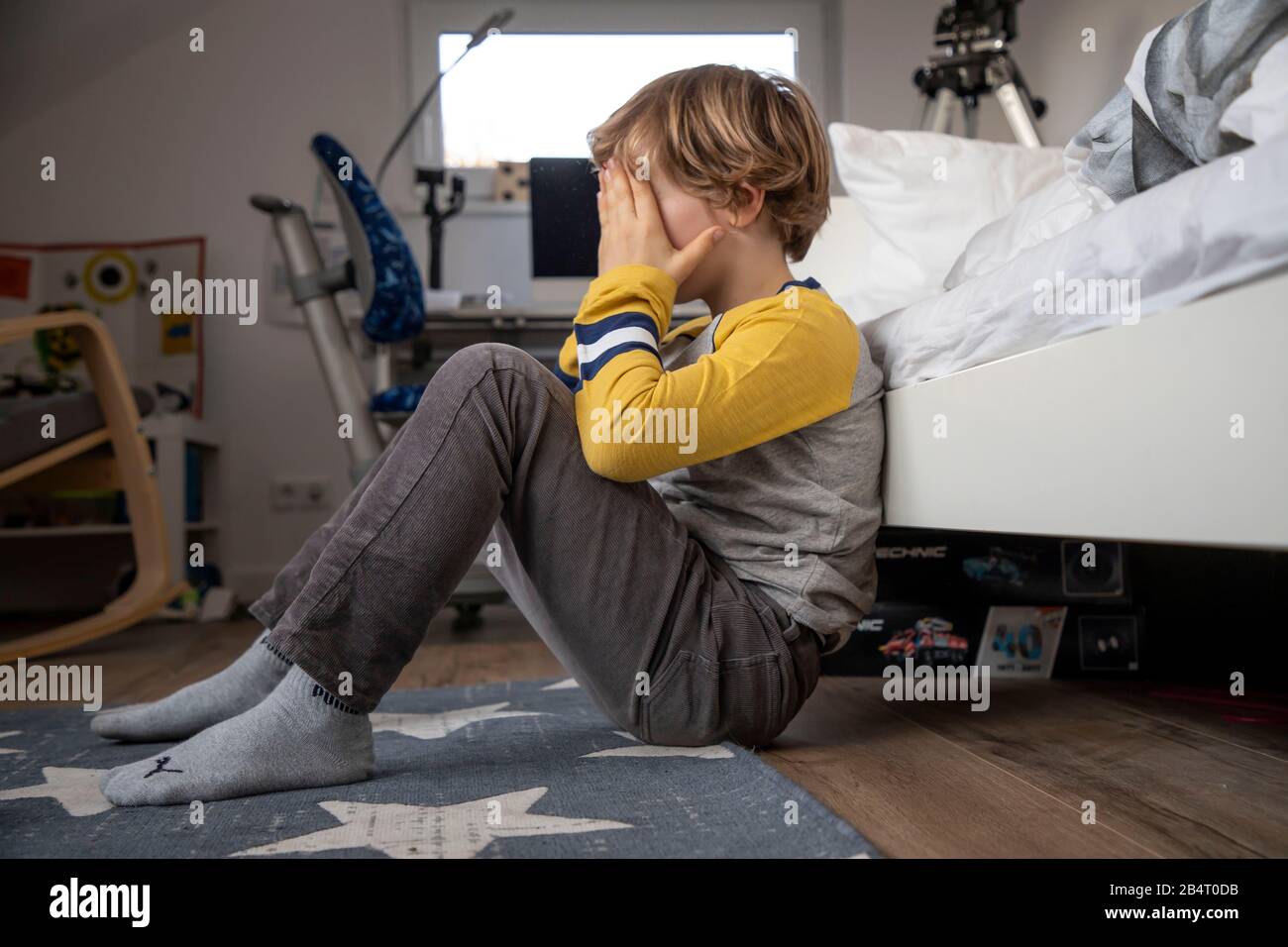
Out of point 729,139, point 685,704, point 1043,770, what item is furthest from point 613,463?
point 1043,770

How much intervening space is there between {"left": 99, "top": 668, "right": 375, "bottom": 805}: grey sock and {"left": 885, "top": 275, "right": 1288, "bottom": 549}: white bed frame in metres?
0.50

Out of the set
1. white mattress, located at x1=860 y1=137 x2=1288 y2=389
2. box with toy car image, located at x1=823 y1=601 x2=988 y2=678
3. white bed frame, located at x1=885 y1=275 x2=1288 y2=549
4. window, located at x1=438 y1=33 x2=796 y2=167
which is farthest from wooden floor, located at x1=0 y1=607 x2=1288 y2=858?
window, located at x1=438 y1=33 x2=796 y2=167

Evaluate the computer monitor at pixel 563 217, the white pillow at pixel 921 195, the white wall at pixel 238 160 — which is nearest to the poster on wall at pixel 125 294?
the white wall at pixel 238 160

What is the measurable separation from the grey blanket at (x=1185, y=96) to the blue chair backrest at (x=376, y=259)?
1404 millimetres

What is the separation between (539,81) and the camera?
3148 mm

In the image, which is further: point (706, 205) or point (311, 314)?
point (311, 314)

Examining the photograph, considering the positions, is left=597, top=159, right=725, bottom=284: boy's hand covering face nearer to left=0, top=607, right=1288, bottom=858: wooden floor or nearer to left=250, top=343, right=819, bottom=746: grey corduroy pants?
left=250, top=343, right=819, bottom=746: grey corduroy pants

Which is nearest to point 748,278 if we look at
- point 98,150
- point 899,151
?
point 899,151

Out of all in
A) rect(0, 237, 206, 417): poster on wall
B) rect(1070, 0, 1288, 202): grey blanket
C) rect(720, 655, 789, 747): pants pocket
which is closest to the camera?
rect(1070, 0, 1288, 202): grey blanket

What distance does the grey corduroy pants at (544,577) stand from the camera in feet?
2.49

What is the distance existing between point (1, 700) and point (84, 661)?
44 cm

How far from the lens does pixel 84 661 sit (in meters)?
1.88

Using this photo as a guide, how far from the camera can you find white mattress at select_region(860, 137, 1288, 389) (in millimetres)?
550
